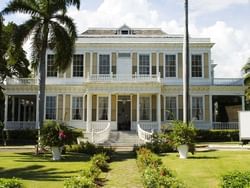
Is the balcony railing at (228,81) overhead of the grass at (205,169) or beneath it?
overhead

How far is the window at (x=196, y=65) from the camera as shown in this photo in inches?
1487

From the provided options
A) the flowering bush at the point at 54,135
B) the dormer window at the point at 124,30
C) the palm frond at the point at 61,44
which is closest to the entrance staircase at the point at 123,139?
the palm frond at the point at 61,44

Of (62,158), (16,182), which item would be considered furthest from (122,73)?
(16,182)

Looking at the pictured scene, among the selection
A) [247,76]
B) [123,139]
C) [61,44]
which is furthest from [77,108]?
[247,76]

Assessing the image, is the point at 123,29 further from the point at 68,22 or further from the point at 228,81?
the point at 68,22

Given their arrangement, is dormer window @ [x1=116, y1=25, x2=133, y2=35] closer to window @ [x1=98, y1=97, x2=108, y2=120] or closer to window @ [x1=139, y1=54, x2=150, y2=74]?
window @ [x1=139, y1=54, x2=150, y2=74]

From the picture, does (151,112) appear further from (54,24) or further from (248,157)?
(248,157)

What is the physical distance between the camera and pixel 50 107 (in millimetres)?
37188

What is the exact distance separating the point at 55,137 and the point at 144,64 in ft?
62.4

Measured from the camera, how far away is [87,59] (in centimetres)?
Answer: 3769

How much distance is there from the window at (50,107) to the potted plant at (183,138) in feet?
62.8

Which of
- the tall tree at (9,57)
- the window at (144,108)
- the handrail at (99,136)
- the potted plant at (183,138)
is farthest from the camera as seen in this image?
the window at (144,108)

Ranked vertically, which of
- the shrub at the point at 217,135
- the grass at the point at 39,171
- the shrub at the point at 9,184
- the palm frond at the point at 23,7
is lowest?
the grass at the point at 39,171

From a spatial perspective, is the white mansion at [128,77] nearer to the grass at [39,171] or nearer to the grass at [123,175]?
the grass at [123,175]
